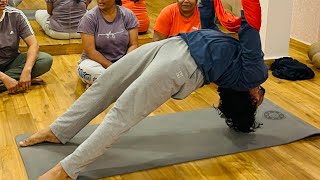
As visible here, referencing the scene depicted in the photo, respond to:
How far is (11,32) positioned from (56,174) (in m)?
1.66

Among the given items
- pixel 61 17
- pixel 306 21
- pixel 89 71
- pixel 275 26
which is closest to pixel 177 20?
pixel 89 71

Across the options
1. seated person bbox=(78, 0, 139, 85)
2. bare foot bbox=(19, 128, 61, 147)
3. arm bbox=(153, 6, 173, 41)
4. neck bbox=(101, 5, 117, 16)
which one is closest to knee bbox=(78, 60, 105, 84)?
seated person bbox=(78, 0, 139, 85)

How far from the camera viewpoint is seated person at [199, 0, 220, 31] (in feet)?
8.16

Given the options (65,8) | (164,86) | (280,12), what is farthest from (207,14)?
(65,8)

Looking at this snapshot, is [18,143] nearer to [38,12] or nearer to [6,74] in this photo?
[6,74]

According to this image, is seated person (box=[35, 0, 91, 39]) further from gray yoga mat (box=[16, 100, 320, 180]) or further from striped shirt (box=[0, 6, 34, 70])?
gray yoga mat (box=[16, 100, 320, 180])

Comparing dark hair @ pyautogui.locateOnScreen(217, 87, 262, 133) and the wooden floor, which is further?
dark hair @ pyautogui.locateOnScreen(217, 87, 262, 133)

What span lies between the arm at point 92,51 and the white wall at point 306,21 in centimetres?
210

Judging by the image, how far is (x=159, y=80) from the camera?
2.13m

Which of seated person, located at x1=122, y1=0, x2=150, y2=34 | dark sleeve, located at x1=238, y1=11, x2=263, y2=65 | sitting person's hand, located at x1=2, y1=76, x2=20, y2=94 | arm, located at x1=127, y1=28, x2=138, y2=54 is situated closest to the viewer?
dark sleeve, located at x1=238, y1=11, x2=263, y2=65

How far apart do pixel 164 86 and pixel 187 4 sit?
4.28ft

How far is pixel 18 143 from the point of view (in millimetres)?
2553

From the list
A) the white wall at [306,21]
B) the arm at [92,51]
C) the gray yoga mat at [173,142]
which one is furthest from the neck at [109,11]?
the white wall at [306,21]

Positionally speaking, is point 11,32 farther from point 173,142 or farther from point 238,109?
point 238,109
